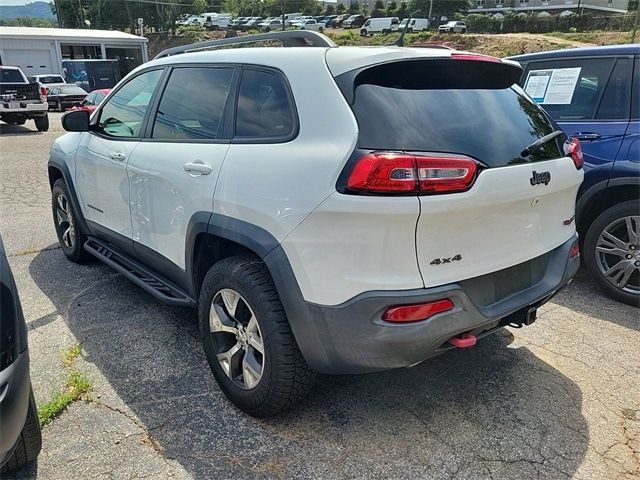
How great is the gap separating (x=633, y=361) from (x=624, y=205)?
1.30 m

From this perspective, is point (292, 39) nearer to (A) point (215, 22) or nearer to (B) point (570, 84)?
(B) point (570, 84)

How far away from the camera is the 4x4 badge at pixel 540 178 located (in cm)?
239

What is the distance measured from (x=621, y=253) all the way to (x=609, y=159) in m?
0.74

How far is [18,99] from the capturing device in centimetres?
1594

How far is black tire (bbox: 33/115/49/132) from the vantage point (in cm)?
1678

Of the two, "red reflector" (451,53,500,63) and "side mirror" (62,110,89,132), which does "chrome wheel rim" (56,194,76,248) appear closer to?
"side mirror" (62,110,89,132)

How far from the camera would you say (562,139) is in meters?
2.86

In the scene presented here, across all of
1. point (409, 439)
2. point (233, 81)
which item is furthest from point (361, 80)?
point (409, 439)

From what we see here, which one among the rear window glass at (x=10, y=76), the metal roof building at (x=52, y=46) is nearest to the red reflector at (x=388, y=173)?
the rear window glass at (x=10, y=76)

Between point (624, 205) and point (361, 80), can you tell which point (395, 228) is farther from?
point (624, 205)

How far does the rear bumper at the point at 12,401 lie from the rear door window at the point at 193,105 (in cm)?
148

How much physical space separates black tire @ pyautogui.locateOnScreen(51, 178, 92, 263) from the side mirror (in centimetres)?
70

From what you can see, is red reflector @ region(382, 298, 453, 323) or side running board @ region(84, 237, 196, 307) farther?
side running board @ region(84, 237, 196, 307)

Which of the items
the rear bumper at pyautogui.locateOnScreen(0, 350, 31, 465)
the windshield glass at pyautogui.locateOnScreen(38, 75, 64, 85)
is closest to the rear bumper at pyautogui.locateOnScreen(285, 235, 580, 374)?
the rear bumper at pyautogui.locateOnScreen(0, 350, 31, 465)
